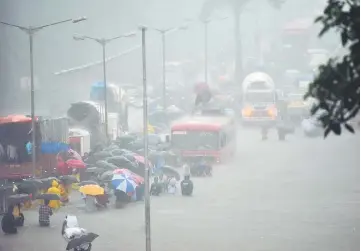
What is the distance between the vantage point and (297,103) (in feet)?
86.6

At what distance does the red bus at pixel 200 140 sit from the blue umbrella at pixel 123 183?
4.25 metres

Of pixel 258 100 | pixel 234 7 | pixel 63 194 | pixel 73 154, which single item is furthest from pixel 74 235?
pixel 234 7

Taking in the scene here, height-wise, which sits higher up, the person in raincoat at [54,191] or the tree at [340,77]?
the tree at [340,77]

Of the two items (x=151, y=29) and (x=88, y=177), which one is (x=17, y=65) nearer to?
(x=151, y=29)

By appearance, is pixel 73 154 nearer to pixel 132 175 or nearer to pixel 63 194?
pixel 132 175

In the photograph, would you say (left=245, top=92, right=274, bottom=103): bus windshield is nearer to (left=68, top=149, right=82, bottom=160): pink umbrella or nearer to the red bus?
the red bus

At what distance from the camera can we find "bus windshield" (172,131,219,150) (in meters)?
21.8

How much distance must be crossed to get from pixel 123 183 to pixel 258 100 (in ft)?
38.8

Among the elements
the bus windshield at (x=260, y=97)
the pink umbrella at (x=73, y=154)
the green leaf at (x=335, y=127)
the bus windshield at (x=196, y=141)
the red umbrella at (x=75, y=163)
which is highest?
the bus windshield at (x=260, y=97)

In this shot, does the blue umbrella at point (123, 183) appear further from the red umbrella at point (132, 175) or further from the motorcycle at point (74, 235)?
the motorcycle at point (74, 235)

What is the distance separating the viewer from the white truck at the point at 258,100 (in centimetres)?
2770

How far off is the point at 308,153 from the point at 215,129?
241 cm

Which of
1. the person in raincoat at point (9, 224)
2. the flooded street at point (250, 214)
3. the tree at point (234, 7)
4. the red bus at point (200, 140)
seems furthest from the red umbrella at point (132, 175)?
the tree at point (234, 7)

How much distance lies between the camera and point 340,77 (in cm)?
667
